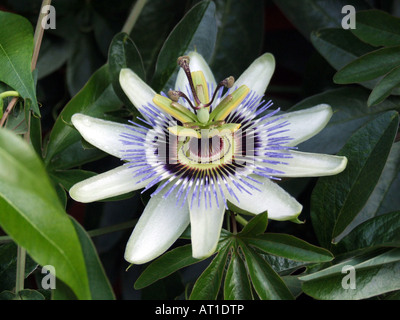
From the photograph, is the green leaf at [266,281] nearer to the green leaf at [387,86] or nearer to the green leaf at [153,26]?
the green leaf at [387,86]

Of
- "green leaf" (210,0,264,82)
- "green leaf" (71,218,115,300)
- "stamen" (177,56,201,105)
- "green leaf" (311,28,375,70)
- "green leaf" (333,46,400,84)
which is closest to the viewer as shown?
"green leaf" (71,218,115,300)

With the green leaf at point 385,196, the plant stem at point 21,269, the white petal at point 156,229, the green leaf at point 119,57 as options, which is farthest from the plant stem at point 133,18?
the green leaf at point 385,196

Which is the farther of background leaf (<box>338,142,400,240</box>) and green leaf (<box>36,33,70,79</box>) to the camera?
green leaf (<box>36,33,70,79</box>)

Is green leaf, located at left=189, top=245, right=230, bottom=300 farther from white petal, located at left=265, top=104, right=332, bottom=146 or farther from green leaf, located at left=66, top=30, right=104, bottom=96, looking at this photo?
green leaf, located at left=66, top=30, right=104, bottom=96

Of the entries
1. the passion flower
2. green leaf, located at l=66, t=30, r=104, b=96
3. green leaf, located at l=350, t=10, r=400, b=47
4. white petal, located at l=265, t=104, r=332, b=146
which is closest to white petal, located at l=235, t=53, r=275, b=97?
the passion flower

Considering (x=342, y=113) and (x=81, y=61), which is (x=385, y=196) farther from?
(x=81, y=61)

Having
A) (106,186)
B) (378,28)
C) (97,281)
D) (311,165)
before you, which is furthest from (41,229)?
(378,28)
